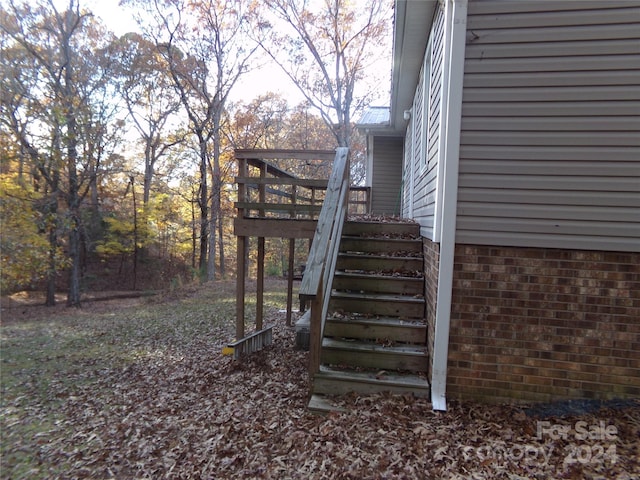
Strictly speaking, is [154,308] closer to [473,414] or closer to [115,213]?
[115,213]

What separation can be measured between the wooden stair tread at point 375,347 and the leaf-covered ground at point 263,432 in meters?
0.46

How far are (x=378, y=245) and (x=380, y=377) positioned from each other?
1852 mm

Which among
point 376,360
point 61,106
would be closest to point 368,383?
point 376,360

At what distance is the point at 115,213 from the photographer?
17938 millimetres

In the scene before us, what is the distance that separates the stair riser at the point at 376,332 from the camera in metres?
3.63

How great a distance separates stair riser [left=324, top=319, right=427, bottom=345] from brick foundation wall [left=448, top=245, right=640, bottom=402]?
1.87ft

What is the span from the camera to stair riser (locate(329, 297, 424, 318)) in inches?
153

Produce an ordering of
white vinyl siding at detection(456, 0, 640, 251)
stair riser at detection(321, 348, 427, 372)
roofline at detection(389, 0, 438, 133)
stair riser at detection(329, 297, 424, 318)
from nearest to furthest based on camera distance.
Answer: white vinyl siding at detection(456, 0, 640, 251), stair riser at detection(321, 348, 427, 372), stair riser at detection(329, 297, 424, 318), roofline at detection(389, 0, 438, 133)

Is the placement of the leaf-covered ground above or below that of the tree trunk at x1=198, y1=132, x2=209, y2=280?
below

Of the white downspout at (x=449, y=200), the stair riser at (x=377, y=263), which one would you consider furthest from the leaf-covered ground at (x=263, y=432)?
the stair riser at (x=377, y=263)

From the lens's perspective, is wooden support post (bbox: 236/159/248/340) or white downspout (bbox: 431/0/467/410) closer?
white downspout (bbox: 431/0/467/410)

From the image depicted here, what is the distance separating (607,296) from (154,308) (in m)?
11.2

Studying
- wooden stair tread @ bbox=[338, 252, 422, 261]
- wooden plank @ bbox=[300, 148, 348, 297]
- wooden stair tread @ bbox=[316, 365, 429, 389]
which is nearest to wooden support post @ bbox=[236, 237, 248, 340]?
wooden stair tread @ bbox=[338, 252, 422, 261]

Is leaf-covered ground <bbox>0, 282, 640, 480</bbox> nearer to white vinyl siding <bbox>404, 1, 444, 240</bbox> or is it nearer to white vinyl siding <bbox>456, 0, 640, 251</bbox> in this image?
white vinyl siding <bbox>456, 0, 640, 251</bbox>
